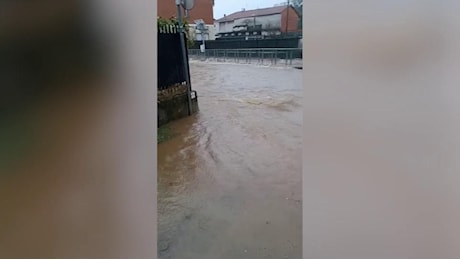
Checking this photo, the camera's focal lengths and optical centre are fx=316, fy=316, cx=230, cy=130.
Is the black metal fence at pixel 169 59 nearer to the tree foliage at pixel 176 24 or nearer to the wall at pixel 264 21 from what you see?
the tree foliage at pixel 176 24

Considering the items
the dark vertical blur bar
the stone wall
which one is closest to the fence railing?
the stone wall

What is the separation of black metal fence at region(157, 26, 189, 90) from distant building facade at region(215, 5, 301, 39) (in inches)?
5.0

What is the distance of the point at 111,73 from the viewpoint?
1.95 feet

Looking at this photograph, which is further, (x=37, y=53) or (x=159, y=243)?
(x=159, y=243)

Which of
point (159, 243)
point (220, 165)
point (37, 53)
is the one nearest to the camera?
point (37, 53)

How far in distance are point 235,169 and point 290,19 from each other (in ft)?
1.37

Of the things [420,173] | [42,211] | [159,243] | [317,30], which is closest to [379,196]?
[420,173]

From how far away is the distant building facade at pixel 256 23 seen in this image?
2.67 feet

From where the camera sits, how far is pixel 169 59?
82 cm

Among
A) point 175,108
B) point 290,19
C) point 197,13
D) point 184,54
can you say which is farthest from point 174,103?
point 290,19

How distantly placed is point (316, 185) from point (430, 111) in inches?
10.0

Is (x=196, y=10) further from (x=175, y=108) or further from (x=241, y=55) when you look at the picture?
(x=175, y=108)

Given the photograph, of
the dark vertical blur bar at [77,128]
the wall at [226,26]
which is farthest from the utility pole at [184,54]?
the dark vertical blur bar at [77,128]

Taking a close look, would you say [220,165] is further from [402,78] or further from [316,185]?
[402,78]
